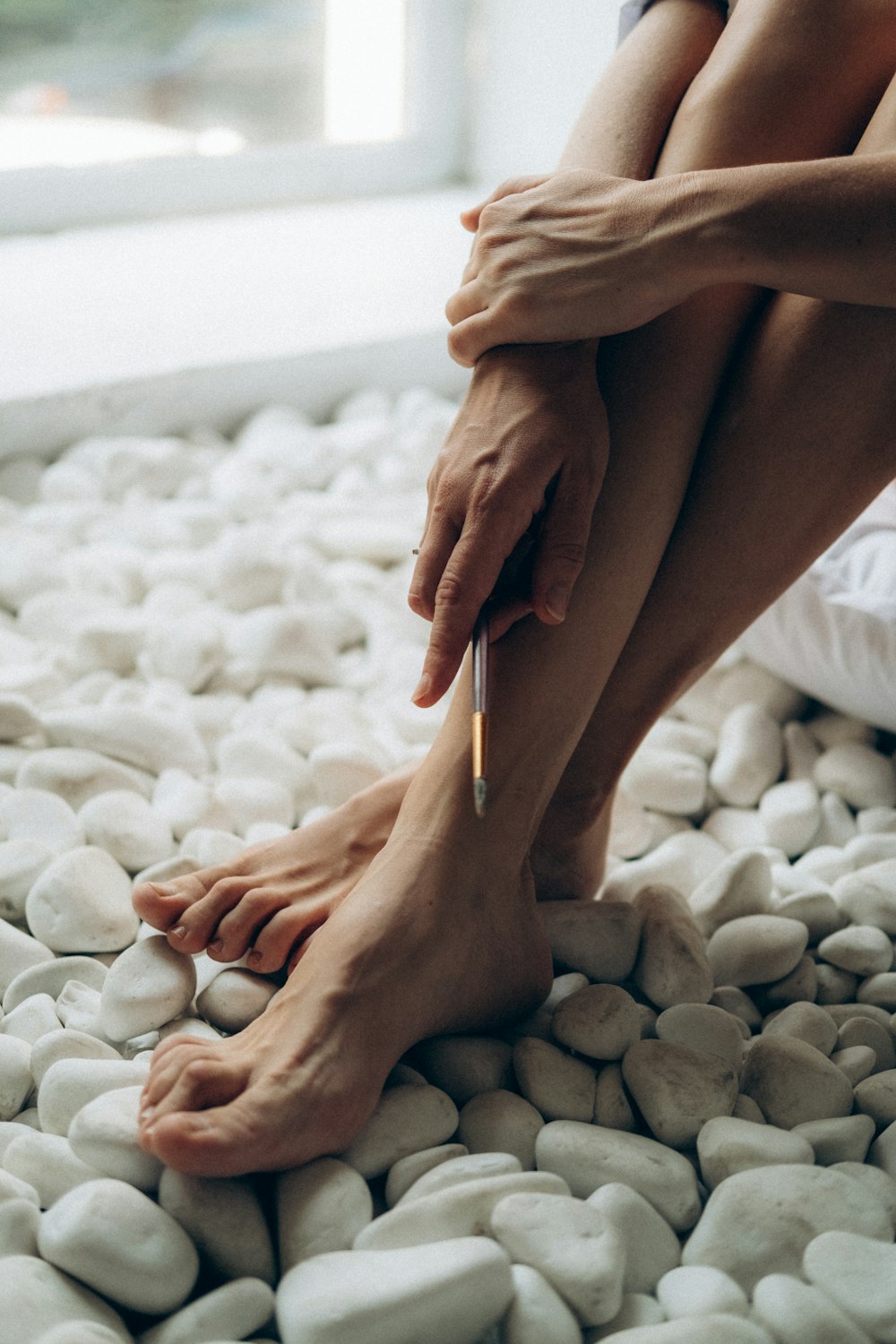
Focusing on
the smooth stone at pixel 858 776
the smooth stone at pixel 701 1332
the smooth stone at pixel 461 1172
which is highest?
the smooth stone at pixel 701 1332

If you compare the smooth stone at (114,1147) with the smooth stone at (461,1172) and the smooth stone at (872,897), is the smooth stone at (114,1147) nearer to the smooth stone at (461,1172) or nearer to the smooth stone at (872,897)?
the smooth stone at (461,1172)

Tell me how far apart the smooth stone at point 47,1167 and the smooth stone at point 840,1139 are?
0.42 metres

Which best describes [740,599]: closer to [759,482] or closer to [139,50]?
[759,482]

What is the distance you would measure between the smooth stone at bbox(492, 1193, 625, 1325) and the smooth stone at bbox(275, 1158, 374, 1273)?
0.08 meters

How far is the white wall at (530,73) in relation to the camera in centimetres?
206

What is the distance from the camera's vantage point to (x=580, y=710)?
0.93m

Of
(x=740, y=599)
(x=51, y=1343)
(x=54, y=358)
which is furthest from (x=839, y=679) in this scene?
(x=54, y=358)

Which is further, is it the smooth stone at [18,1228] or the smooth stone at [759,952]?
the smooth stone at [759,952]

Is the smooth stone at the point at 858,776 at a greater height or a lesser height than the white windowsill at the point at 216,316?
lesser

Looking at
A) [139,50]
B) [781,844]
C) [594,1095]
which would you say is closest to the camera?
[594,1095]

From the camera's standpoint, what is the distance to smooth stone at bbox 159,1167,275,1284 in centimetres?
74

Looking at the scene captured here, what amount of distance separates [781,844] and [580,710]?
35 cm

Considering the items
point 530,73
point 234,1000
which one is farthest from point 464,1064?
point 530,73

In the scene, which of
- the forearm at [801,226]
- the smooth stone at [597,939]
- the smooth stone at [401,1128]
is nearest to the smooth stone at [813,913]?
the smooth stone at [597,939]
